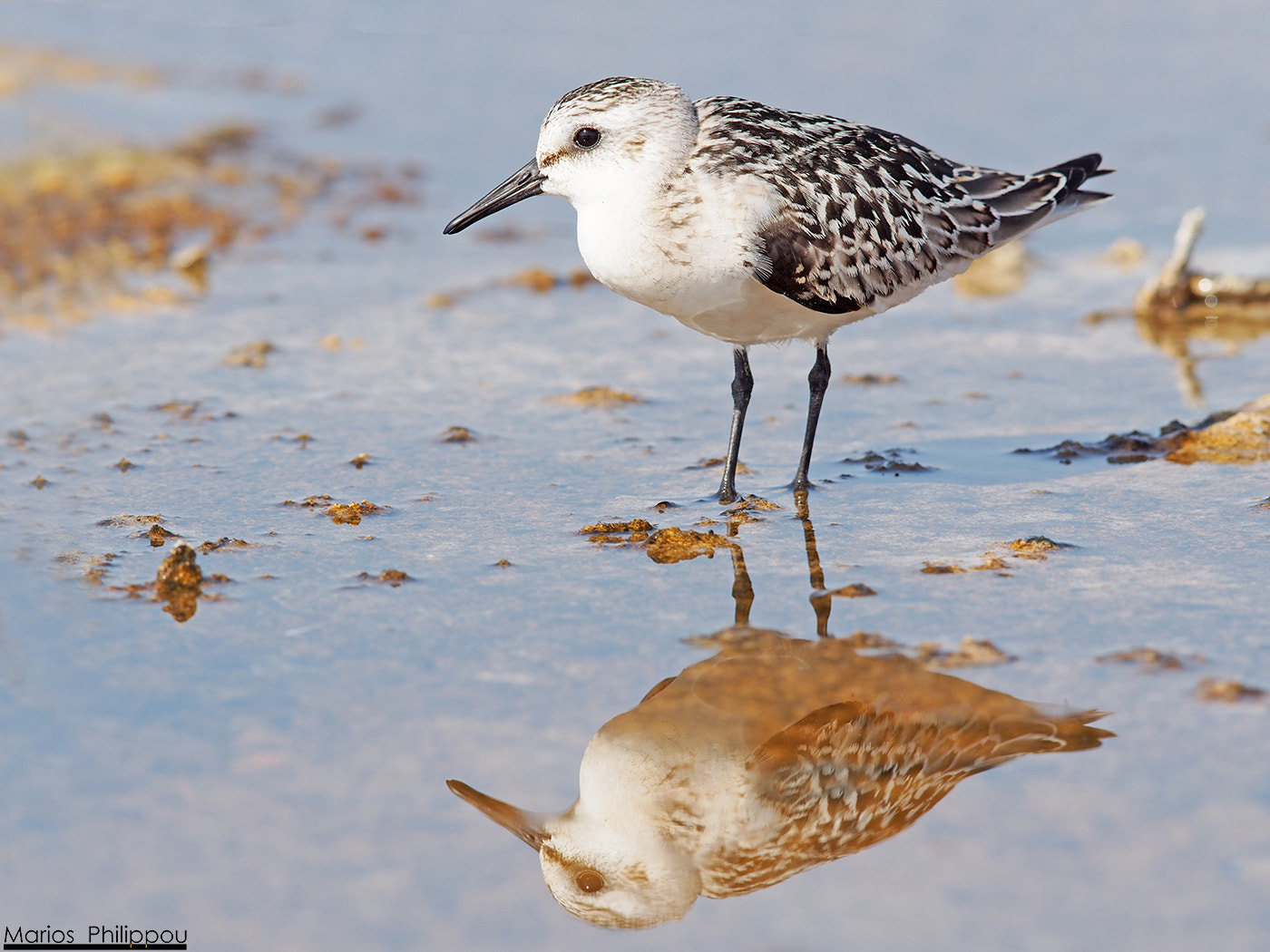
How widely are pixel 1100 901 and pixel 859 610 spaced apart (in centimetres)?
175

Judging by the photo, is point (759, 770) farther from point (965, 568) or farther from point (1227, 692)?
point (965, 568)

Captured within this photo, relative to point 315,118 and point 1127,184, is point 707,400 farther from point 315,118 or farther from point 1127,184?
point 315,118

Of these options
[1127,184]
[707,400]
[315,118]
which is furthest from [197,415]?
[1127,184]

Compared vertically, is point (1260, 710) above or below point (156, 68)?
below

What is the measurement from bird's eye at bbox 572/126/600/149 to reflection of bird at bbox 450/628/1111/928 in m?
2.32

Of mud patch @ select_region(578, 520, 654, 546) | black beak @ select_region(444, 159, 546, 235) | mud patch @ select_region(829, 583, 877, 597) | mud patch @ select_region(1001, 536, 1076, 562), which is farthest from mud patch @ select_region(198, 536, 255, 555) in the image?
mud patch @ select_region(1001, 536, 1076, 562)

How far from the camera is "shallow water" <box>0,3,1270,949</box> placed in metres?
3.38

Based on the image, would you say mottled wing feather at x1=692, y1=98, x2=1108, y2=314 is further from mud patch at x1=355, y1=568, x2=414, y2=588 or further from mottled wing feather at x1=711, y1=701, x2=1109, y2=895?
mottled wing feather at x1=711, y1=701, x2=1109, y2=895

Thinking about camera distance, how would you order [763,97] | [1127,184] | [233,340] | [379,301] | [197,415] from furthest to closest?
[763,97] < [1127,184] < [379,301] < [233,340] < [197,415]

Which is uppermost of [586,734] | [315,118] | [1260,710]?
[315,118]

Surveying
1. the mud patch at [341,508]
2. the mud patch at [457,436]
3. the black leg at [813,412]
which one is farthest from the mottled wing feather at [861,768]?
the mud patch at [457,436]

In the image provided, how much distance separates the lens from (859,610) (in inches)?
191

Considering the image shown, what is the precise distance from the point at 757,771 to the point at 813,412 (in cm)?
258

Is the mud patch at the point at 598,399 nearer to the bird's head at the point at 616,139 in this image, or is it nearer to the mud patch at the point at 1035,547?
the bird's head at the point at 616,139
